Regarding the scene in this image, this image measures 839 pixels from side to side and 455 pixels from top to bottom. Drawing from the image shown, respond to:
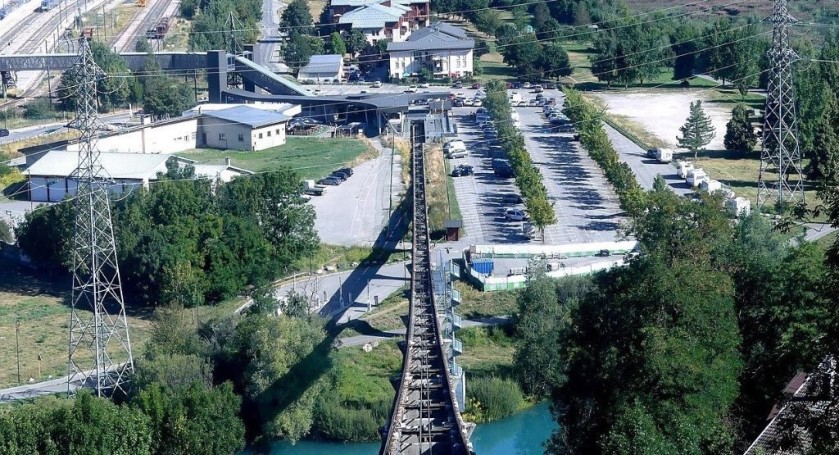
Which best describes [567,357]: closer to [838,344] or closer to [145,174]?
[838,344]

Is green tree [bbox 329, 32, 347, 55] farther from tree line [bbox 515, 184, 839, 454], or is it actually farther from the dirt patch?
tree line [bbox 515, 184, 839, 454]

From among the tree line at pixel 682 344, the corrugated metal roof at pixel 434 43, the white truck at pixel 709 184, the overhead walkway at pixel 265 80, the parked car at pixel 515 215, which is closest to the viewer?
the tree line at pixel 682 344

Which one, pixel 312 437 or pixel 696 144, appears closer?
pixel 312 437

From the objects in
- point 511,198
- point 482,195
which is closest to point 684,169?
point 511,198

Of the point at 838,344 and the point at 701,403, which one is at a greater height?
the point at 838,344

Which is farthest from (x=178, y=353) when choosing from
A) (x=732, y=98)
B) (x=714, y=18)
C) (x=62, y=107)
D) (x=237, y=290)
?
(x=714, y=18)

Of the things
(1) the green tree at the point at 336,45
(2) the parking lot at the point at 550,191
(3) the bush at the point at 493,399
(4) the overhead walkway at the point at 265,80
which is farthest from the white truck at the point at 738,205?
(1) the green tree at the point at 336,45

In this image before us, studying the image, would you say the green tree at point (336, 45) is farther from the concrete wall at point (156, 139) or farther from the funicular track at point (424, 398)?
the funicular track at point (424, 398)
